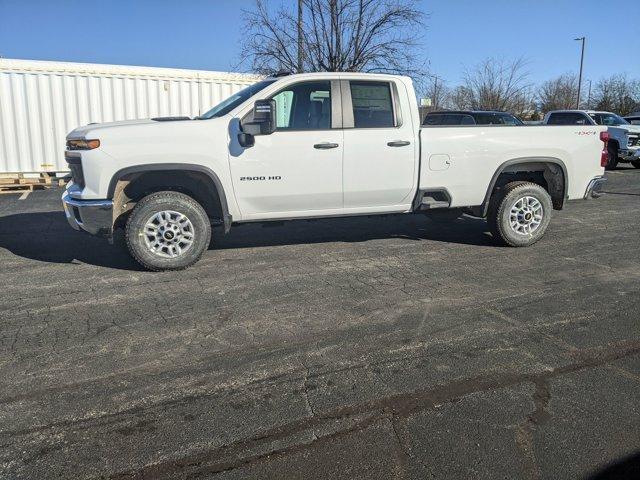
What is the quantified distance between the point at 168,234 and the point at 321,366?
9.06 feet

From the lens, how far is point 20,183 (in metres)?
12.3

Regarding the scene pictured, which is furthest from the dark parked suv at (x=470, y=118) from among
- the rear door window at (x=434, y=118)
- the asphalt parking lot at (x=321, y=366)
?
the asphalt parking lot at (x=321, y=366)

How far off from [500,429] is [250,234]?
5385mm

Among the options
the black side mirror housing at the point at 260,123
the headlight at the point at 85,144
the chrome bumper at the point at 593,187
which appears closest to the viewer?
the headlight at the point at 85,144

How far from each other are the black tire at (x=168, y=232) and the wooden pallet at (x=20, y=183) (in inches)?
324

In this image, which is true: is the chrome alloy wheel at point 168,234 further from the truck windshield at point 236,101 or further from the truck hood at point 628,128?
the truck hood at point 628,128

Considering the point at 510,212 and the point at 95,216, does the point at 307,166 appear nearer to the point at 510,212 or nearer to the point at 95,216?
the point at 95,216

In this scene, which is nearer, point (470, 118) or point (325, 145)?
point (325, 145)

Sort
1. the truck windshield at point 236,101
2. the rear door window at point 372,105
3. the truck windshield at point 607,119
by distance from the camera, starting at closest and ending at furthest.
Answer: the truck windshield at point 236,101, the rear door window at point 372,105, the truck windshield at point 607,119

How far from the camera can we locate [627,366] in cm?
362

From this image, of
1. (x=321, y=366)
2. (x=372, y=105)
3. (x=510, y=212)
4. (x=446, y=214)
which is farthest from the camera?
(x=446, y=214)

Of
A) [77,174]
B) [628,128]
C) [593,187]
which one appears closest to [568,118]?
[628,128]

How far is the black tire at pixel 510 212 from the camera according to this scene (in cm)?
683

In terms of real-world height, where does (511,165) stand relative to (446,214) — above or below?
above
